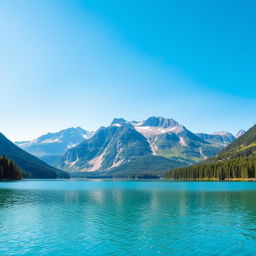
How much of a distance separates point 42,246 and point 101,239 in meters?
7.50

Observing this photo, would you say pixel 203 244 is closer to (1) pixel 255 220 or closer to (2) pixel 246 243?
(2) pixel 246 243

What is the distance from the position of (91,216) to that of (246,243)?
1149 inches

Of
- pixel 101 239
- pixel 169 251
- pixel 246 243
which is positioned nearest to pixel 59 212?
pixel 101 239

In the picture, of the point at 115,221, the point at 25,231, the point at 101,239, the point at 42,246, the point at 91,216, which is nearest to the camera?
the point at 42,246

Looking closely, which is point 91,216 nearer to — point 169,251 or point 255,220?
point 169,251

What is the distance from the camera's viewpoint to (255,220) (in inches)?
1945

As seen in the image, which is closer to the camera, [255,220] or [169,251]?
[169,251]

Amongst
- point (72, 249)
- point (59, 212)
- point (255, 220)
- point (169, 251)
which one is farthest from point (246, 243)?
point (59, 212)

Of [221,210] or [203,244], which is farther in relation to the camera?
[221,210]

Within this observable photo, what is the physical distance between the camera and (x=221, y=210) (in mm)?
60938

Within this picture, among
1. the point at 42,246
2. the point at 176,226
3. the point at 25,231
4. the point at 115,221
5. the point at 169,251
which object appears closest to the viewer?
the point at 169,251

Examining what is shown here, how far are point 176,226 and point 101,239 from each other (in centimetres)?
1374

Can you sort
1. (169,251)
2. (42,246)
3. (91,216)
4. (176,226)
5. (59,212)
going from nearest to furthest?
(169,251)
(42,246)
(176,226)
(91,216)
(59,212)

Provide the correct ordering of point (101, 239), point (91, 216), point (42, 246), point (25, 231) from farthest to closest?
point (91, 216) → point (25, 231) → point (101, 239) → point (42, 246)
